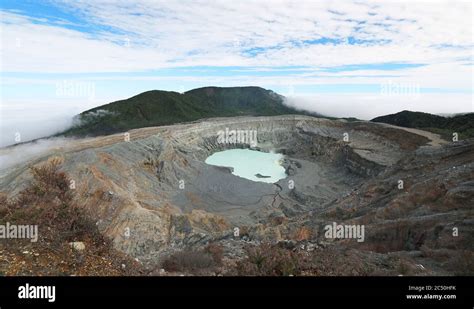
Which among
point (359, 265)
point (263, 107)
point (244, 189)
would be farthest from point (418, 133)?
point (263, 107)

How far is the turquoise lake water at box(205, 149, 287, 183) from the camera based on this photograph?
174ft

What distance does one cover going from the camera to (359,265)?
9312mm

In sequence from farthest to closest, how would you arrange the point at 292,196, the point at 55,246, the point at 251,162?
the point at 251,162, the point at 292,196, the point at 55,246

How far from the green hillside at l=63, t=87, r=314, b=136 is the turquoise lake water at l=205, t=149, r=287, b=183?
32.0 metres

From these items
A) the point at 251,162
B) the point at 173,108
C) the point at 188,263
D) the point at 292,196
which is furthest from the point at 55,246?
the point at 173,108

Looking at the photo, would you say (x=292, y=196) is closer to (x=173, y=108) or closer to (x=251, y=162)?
(x=251, y=162)

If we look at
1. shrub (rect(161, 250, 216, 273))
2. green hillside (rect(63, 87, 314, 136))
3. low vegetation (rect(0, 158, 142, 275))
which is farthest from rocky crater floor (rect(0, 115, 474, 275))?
green hillside (rect(63, 87, 314, 136))

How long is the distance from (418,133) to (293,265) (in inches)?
2035

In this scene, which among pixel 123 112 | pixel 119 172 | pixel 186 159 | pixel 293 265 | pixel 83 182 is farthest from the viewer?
pixel 123 112

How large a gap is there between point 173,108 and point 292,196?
84546 millimetres

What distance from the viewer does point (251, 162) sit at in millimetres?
62750

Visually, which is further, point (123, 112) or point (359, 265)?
point (123, 112)

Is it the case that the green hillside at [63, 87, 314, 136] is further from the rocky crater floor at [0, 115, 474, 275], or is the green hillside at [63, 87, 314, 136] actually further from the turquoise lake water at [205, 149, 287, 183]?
the rocky crater floor at [0, 115, 474, 275]
